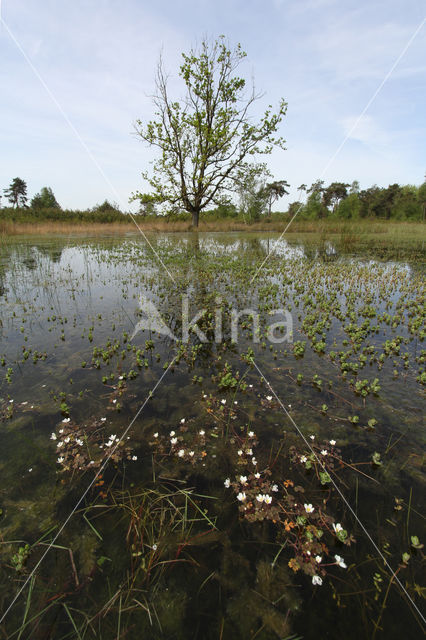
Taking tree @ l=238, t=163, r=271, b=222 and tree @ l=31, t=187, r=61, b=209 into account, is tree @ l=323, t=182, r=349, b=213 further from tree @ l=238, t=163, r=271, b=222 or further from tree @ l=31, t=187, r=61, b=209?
tree @ l=31, t=187, r=61, b=209

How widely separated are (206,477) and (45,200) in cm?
10010

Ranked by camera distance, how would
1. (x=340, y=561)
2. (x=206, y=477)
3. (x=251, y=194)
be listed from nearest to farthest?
1. (x=340, y=561)
2. (x=206, y=477)
3. (x=251, y=194)

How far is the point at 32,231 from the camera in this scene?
116ft

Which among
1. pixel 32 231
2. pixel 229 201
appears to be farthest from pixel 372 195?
pixel 32 231

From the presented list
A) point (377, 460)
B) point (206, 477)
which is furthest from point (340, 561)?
point (206, 477)

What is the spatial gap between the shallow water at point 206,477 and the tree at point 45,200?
9242 cm

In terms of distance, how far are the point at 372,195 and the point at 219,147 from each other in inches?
2783

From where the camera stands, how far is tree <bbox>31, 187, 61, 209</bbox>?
80.6m

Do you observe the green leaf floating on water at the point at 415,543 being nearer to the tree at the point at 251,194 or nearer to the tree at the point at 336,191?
the tree at the point at 251,194

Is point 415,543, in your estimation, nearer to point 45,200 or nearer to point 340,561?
point 340,561

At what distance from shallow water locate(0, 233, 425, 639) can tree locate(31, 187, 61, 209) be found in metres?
92.4

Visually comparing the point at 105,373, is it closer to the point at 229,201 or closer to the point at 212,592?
the point at 212,592

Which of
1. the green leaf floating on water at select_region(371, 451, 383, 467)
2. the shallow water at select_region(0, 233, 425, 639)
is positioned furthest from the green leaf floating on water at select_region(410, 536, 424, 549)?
the green leaf floating on water at select_region(371, 451, 383, 467)

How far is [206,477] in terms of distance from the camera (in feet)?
10.1
